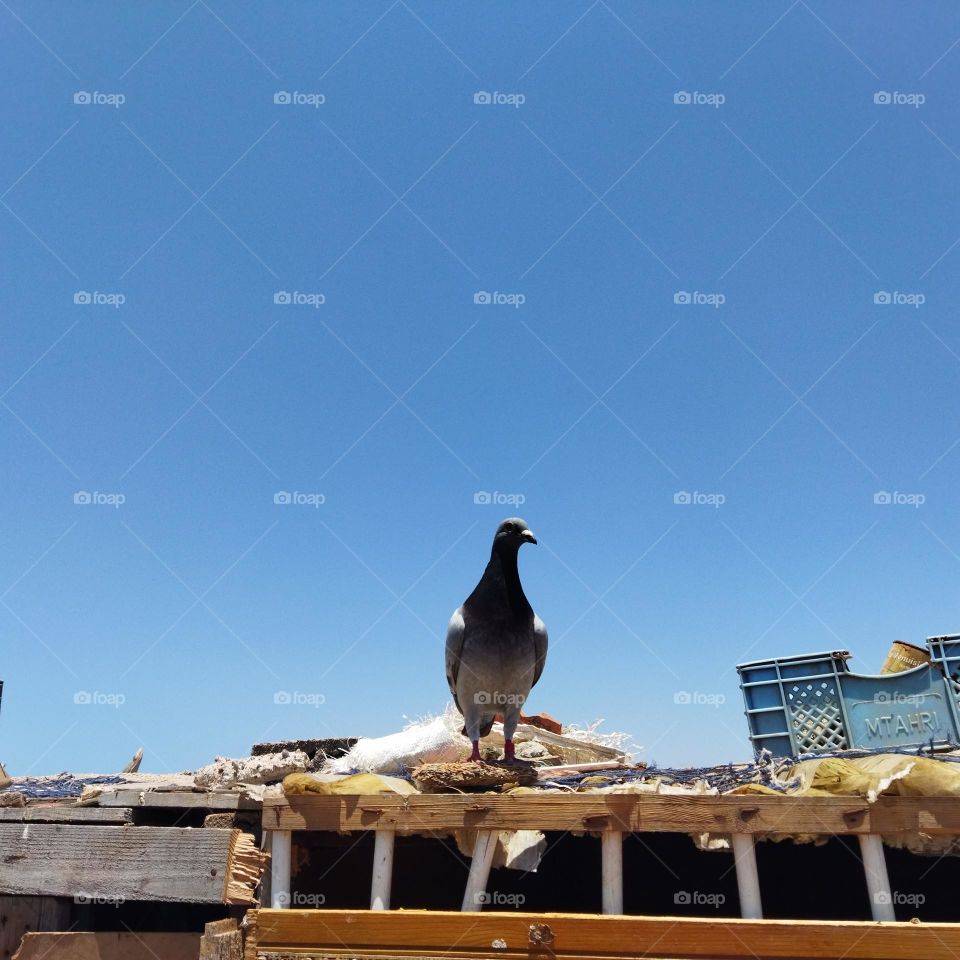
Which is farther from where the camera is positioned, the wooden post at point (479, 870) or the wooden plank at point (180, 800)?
the wooden plank at point (180, 800)

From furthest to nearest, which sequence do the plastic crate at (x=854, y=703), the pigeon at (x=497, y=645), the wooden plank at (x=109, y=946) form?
the pigeon at (x=497, y=645) → the plastic crate at (x=854, y=703) → the wooden plank at (x=109, y=946)

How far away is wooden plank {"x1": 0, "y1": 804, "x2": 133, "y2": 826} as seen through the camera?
561cm

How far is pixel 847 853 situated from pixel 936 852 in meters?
1.26

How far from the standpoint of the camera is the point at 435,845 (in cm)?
646

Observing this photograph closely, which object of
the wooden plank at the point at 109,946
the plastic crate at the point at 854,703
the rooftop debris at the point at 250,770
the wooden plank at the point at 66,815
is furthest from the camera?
the plastic crate at the point at 854,703

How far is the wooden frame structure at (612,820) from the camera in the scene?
4902mm

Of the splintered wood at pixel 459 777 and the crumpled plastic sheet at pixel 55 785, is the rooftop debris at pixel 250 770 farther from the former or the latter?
the splintered wood at pixel 459 777

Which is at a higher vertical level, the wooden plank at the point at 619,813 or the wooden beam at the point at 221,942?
the wooden plank at the point at 619,813

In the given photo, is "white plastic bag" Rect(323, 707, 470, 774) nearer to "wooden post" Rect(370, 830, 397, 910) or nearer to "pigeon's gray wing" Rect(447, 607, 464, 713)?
"pigeon's gray wing" Rect(447, 607, 464, 713)

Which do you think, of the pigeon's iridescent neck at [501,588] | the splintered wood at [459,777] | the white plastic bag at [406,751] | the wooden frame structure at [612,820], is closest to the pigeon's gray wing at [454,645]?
the pigeon's iridescent neck at [501,588]

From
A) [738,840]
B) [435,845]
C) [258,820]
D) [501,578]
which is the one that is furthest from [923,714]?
[258,820]

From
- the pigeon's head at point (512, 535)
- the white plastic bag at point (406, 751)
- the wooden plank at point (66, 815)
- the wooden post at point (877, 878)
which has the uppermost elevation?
the pigeon's head at point (512, 535)

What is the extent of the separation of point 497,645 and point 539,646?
59 centimetres

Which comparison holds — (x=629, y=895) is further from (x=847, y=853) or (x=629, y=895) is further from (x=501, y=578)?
(x=501, y=578)
